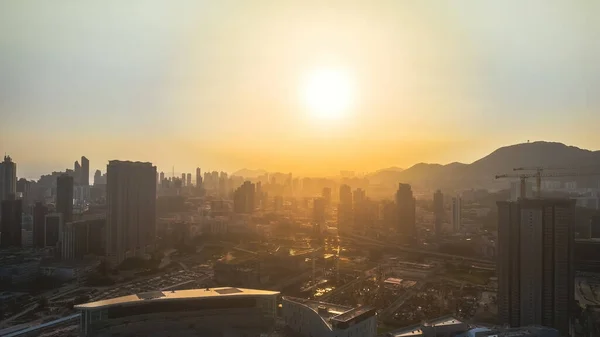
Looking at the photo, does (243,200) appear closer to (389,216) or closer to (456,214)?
(389,216)

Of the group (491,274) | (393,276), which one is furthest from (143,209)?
(491,274)

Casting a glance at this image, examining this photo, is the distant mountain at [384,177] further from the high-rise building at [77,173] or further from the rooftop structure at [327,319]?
the rooftop structure at [327,319]

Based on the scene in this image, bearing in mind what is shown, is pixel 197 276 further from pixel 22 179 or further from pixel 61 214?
pixel 22 179

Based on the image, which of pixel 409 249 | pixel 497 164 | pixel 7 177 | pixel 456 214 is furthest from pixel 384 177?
pixel 7 177

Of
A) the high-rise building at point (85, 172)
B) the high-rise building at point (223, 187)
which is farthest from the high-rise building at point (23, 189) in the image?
the high-rise building at point (223, 187)

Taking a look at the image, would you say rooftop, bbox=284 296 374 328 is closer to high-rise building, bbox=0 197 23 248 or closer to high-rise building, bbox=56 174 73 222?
high-rise building, bbox=0 197 23 248

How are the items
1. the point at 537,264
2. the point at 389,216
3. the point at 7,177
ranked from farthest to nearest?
1. the point at 389,216
2. the point at 7,177
3. the point at 537,264
